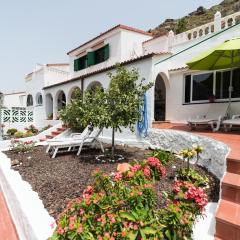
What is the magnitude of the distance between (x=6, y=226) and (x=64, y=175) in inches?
83.6

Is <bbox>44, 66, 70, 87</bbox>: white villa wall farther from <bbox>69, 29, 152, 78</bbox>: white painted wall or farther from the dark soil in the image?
the dark soil

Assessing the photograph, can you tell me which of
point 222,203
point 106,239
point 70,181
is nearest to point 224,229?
point 222,203

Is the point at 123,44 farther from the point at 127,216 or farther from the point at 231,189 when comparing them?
the point at 127,216

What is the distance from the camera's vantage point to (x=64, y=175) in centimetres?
654

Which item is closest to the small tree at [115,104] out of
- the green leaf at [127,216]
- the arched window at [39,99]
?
the green leaf at [127,216]

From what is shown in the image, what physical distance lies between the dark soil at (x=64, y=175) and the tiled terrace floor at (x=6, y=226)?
2.55 feet

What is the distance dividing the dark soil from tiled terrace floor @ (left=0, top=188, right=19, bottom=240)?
0.78m

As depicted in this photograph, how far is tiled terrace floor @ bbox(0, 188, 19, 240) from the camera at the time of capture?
14.0 feet

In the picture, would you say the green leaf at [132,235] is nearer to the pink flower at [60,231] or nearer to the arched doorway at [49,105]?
the pink flower at [60,231]

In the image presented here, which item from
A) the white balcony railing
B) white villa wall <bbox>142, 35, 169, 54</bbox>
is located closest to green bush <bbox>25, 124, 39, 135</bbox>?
white villa wall <bbox>142, 35, 169, 54</bbox>

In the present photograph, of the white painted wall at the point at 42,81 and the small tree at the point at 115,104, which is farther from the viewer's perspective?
the white painted wall at the point at 42,81

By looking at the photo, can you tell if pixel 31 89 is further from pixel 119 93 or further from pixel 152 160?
pixel 152 160

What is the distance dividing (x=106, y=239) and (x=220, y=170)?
4057mm

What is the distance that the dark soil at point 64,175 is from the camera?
16.4ft
